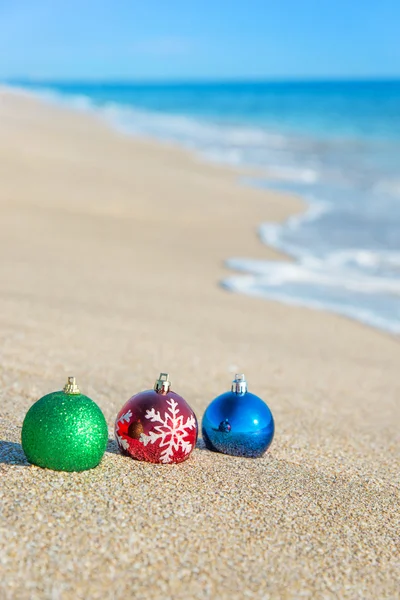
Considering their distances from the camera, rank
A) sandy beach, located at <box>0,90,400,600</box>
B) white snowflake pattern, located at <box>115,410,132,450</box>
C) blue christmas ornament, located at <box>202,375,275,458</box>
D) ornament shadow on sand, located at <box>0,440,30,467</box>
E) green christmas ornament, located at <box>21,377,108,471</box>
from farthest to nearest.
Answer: blue christmas ornament, located at <box>202,375,275,458</box> → white snowflake pattern, located at <box>115,410,132,450</box> → ornament shadow on sand, located at <box>0,440,30,467</box> → green christmas ornament, located at <box>21,377,108,471</box> → sandy beach, located at <box>0,90,400,600</box>

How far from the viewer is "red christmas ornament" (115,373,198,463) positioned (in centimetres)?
322

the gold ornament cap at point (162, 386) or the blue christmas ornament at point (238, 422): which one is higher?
the gold ornament cap at point (162, 386)

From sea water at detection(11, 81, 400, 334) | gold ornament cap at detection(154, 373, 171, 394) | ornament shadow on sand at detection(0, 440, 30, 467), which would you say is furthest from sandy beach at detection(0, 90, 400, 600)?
sea water at detection(11, 81, 400, 334)

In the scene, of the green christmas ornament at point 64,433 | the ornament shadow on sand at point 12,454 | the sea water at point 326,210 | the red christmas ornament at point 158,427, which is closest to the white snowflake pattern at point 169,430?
the red christmas ornament at point 158,427

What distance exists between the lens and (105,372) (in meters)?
5.05

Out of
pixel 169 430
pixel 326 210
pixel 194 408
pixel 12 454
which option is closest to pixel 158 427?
pixel 169 430

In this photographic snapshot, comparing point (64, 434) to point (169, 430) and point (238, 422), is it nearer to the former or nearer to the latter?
point (169, 430)

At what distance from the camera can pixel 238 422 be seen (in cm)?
349

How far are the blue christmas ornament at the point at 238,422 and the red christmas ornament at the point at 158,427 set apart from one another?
0.22m

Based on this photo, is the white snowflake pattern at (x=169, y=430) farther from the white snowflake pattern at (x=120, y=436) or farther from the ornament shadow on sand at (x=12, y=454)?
the ornament shadow on sand at (x=12, y=454)

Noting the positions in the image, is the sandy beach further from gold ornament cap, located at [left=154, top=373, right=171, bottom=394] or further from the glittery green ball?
gold ornament cap, located at [left=154, top=373, right=171, bottom=394]

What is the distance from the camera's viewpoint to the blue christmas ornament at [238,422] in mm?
3486

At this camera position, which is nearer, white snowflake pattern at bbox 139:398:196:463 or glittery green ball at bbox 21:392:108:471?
glittery green ball at bbox 21:392:108:471

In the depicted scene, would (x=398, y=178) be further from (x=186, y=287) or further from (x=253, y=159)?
(x=186, y=287)
